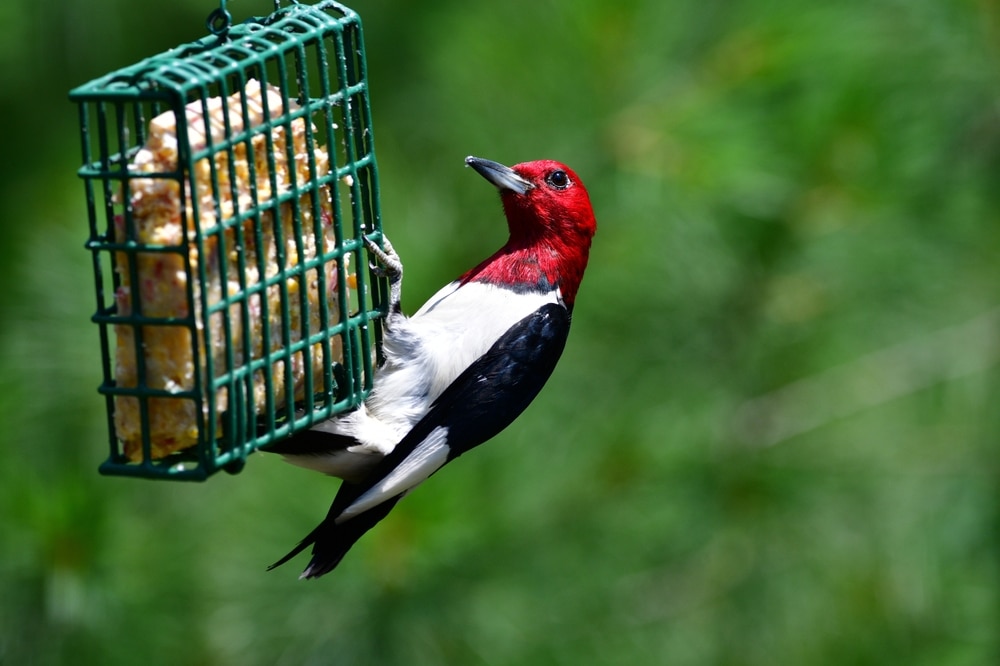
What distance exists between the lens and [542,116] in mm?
4949

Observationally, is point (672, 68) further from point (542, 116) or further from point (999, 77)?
point (999, 77)

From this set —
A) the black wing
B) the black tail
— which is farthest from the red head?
the black tail

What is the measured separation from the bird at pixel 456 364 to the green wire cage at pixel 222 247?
183 mm

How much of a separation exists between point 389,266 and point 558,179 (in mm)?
765

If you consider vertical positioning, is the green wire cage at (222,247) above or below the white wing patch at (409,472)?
above

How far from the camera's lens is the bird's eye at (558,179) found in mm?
3832

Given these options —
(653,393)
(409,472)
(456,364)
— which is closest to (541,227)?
(456,364)

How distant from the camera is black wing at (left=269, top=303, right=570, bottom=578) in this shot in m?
Answer: 3.20

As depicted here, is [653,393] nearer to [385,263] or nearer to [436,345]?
[436,345]

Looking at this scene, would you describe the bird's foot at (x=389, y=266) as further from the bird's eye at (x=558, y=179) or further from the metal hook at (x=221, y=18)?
the bird's eye at (x=558, y=179)

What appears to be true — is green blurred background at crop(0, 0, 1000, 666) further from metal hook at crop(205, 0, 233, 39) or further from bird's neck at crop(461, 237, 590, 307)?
metal hook at crop(205, 0, 233, 39)

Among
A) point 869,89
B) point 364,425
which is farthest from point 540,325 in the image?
point 869,89

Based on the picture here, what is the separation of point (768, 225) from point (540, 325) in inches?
66.7

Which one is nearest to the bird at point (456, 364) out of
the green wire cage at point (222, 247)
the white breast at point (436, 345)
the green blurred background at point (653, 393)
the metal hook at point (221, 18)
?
the white breast at point (436, 345)
